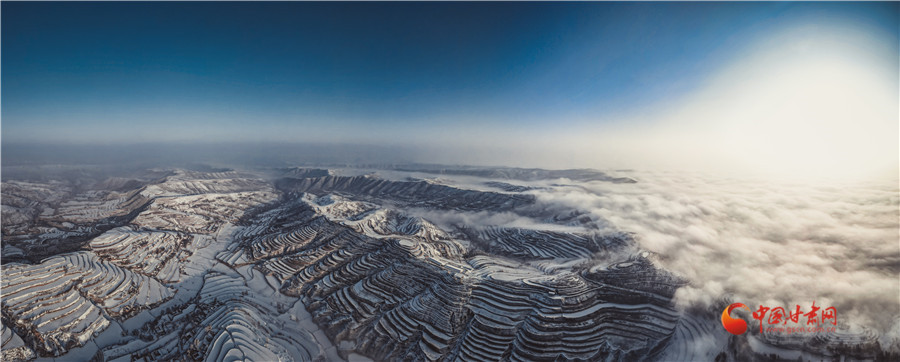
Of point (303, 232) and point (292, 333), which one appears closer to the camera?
point (292, 333)

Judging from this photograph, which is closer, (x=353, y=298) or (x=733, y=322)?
(x=733, y=322)

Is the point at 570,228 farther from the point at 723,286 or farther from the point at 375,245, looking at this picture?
the point at 375,245

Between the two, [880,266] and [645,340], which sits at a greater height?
[880,266]

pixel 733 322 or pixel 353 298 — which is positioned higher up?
pixel 733 322

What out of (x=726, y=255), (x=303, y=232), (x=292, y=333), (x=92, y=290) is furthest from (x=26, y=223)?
(x=726, y=255)

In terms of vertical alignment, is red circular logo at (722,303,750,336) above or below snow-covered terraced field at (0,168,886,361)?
above

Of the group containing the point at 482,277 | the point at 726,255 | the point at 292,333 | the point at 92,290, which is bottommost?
the point at 292,333

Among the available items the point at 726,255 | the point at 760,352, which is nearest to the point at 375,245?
the point at 760,352

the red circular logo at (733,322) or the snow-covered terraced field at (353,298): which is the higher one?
the red circular logo at (733,322)

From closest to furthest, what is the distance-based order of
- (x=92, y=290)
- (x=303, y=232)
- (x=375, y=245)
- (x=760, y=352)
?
(x=760, y=352) < (x=92, y=290) < (x=375, y=245) < (x=303, y=232)

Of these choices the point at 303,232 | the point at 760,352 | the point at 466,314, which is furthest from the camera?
the point at 303,232
